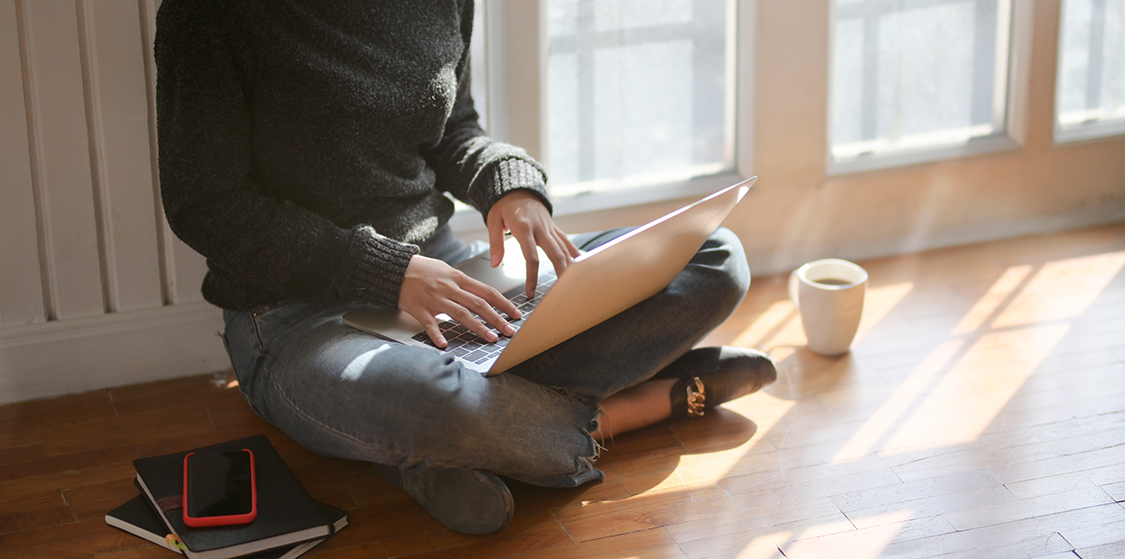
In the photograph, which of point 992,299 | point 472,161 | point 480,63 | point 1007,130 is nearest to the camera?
point 472,161

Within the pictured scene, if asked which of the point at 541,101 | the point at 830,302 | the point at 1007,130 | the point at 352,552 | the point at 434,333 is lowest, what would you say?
the point at 352,552

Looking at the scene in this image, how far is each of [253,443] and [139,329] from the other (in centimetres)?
44

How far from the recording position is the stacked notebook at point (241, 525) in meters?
1.21

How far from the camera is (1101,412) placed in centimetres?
156

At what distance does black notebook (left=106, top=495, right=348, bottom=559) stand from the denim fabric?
0.27 ft

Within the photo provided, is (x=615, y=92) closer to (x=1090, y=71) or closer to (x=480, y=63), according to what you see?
(x=480, y=63)

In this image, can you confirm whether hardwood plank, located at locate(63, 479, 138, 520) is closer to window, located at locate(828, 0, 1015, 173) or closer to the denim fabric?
the denim fabric

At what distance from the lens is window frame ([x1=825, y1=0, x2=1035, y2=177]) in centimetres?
215

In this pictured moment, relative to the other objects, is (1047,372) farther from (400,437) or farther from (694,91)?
(400,437)

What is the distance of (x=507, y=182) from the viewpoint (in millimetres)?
1476

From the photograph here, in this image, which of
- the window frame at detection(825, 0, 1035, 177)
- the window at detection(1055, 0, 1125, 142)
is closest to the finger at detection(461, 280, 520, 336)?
the window frame at detection(825, 0, 1035, 177)

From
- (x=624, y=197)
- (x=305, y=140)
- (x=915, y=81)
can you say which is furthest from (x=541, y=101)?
(x=915, y=81)

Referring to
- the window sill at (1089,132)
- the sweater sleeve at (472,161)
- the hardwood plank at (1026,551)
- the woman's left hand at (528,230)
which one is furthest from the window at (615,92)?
the hardwood plank at (1026,551)

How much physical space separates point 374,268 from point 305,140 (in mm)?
215
